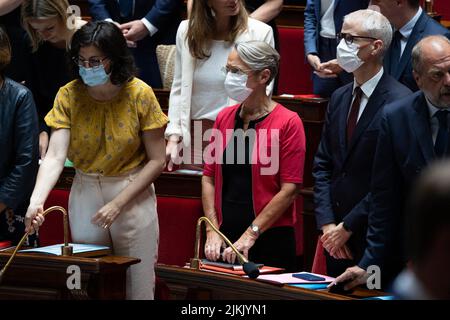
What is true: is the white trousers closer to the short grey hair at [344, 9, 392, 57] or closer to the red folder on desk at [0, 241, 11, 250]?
the red folder on desk at [0, 241, 11, 250]

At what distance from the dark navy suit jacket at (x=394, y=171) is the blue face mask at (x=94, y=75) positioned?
0.82 metres

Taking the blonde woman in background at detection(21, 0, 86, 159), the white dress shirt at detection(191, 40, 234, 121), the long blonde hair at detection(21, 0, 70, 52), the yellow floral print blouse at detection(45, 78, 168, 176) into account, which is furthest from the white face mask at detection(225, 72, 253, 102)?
the long blonde hair at detection(21, 0, 70, 52)

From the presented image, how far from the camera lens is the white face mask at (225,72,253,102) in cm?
278

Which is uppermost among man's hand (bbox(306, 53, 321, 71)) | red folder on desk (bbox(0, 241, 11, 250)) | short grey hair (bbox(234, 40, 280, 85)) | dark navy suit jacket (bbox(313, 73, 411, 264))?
man's hand (bbox(306, 53, 321, 71))

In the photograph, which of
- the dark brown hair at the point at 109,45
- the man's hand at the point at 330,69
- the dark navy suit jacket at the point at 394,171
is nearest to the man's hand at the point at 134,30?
the man's hand at the point at 330,69

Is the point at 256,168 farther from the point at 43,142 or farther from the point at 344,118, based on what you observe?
the point at 43,142

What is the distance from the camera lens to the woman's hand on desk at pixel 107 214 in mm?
2549

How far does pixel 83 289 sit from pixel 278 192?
2.23 ft

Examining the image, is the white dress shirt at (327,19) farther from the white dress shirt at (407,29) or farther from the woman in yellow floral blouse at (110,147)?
the woman in yellow floral blouse at (110,147)

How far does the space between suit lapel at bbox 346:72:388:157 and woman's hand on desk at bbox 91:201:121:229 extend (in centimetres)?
70

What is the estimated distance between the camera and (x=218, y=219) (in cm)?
280

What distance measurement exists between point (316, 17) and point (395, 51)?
85cm
